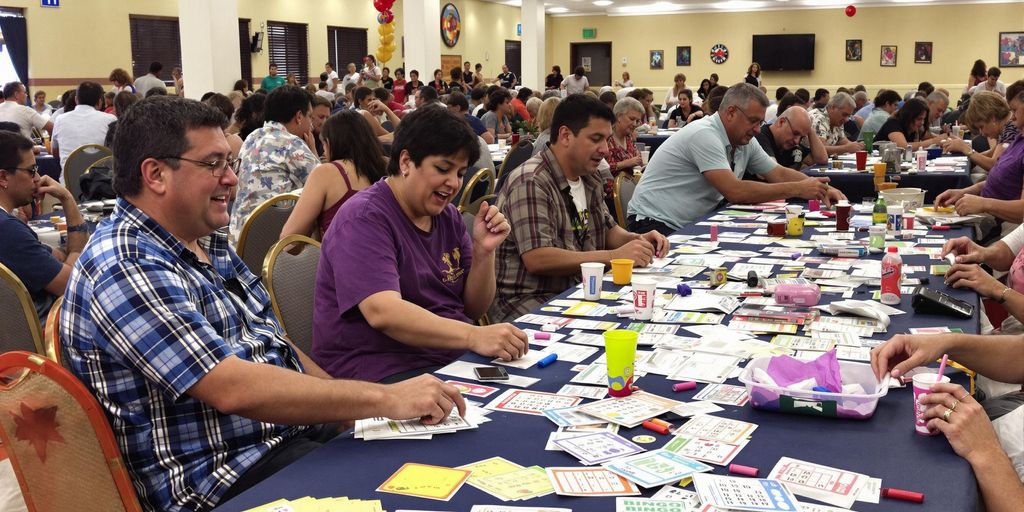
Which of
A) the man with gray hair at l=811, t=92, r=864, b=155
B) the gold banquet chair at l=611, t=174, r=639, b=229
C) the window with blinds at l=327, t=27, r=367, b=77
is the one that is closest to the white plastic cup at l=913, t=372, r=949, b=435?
the gold banquet chair at l=611, t=174, r=639, b=229

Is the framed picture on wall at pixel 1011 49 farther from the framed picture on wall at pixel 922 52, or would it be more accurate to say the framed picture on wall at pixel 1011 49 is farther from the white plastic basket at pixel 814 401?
the white plastic basket at pixel 814 401

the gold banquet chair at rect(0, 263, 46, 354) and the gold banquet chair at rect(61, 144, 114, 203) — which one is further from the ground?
the gold banquet chair at rect(61, 144, 114, 203)

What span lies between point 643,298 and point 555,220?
0.92 meters

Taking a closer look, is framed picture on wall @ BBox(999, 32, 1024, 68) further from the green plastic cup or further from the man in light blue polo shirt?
the man in light blue polo shirt

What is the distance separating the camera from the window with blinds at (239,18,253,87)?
52.3 feet

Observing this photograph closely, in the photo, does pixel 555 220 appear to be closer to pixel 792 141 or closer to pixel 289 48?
pixel 792 141

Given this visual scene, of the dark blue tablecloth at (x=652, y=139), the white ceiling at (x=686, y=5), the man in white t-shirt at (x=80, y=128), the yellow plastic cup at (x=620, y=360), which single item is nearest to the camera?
the yellow plastic cup at (x=620, y=360)

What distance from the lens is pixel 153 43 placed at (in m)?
14.7

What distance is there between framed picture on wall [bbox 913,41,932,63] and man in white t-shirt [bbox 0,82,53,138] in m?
19.8

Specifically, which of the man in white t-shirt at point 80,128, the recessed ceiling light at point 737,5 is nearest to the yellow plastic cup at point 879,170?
the man in white t-shirt at point 80,128

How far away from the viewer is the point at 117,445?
5.47 feet

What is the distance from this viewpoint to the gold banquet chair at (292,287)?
103 inches

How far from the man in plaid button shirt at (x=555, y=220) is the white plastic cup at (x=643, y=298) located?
0.71m

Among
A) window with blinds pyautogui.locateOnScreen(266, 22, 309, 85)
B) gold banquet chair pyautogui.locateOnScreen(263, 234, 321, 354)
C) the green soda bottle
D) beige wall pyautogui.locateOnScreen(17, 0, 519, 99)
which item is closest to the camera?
gold banquet chair pyautogui.locateOnScreen(263, 234, 321, 354)
